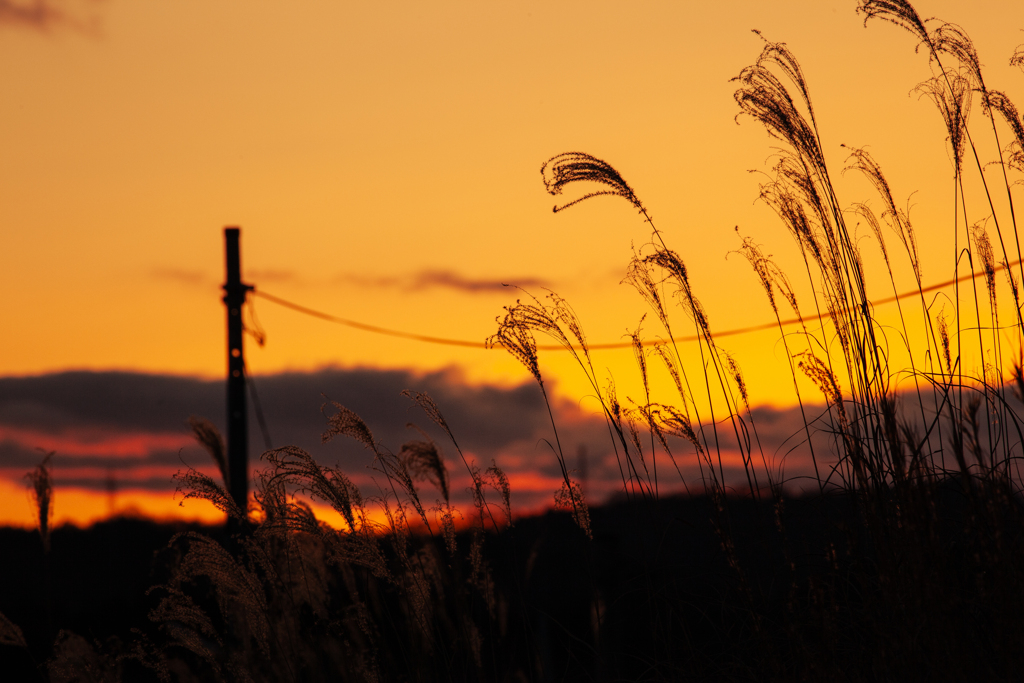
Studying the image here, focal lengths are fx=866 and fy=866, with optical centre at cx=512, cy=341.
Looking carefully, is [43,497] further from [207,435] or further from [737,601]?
[737,601]

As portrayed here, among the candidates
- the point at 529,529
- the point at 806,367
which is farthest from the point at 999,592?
the point at 529,529

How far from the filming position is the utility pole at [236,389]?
7367 millimetres

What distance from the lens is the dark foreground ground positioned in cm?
225

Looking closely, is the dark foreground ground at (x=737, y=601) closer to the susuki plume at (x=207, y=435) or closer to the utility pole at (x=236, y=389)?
the susuki plume at (x=207, y=435)

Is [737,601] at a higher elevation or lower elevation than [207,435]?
lower

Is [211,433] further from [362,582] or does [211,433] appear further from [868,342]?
[868,342]

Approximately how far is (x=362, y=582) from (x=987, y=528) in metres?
2.49

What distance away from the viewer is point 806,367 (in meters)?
2.67

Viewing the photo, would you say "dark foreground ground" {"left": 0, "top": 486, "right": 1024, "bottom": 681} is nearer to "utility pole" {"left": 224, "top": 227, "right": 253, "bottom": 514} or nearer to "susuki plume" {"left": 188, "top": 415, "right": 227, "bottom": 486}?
"susuki plume" {"left": 188, "top": 415, "right": 227, "bottom": 486}

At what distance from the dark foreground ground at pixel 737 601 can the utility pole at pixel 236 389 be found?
3.49 metres

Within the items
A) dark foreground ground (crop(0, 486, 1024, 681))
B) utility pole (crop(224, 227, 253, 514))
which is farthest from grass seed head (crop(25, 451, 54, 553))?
utility pole (crop(224, 227, 253, 514))

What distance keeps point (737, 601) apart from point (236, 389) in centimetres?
547

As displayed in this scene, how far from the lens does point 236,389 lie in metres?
7.47

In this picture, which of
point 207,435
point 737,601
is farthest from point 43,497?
point 737,601
